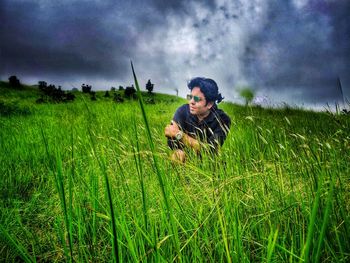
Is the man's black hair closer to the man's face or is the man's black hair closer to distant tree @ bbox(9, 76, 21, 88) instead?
the man's face

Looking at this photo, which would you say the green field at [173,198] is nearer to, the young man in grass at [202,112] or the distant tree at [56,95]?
the young man in grass at [202,112]

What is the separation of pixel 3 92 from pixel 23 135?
41.2ft

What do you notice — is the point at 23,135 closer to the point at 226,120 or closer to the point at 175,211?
the point at 226,120

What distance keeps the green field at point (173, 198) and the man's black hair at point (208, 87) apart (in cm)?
64

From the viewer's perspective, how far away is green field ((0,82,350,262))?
0.75 metres

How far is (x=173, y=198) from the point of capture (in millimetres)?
1418

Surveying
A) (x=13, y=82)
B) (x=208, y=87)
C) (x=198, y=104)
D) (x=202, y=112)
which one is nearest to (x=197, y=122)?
(x=202, y=112)

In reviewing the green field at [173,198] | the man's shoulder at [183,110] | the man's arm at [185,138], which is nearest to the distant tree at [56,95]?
the green field at [173,198]

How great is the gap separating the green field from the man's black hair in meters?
0.64

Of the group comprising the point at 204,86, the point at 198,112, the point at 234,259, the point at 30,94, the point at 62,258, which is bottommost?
the point at 62,258

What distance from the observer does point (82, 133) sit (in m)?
4.14

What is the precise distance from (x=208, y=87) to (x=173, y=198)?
6.98 ft

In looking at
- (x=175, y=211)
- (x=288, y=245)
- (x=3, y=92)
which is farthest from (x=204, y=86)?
(x=3, y=92)

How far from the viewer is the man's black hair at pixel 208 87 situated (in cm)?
325
